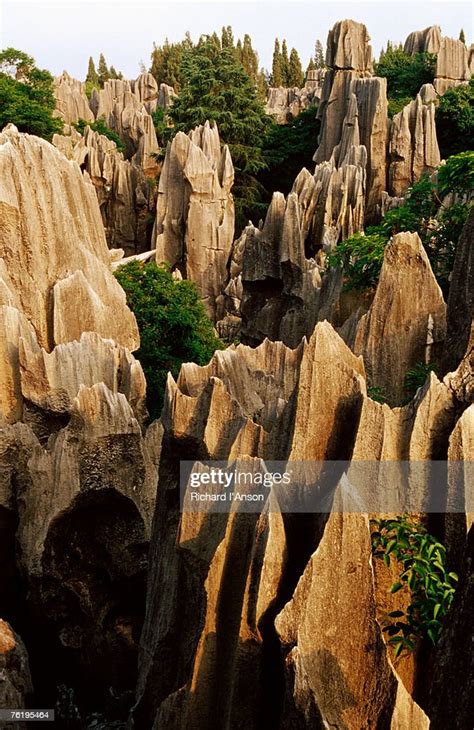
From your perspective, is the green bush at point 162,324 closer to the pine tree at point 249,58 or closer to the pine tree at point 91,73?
the pine tree at point 249,58

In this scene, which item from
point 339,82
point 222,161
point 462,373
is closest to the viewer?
point 462,373

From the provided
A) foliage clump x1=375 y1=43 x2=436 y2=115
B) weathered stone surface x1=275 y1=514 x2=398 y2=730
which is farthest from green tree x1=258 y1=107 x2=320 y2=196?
weathered stone surface x1=275 y1=514 x2=398 y2=730

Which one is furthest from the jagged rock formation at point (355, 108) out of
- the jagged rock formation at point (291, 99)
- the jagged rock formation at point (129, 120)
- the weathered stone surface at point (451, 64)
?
the jagged rock formation at point (129, 120)

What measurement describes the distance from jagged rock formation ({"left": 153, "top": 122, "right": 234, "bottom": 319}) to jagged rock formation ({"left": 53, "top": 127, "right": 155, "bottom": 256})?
7.82 ft

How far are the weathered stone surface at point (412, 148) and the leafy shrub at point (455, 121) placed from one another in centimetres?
278

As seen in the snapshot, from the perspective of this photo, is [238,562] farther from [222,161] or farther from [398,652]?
[222,161]

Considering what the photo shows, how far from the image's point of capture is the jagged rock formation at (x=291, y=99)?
4262cm

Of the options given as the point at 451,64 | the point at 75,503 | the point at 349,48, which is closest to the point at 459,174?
the point at 75,503

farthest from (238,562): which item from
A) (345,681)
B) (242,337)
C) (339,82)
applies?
(339,82)

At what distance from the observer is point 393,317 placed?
9711 millimetres

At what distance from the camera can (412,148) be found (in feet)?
91.1

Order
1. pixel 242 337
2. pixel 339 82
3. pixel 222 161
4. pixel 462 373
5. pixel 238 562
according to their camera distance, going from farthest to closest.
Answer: pixel 339 82 < pixel 222 161 < pixel 242 337 < pixel 462 373 < pixel 238 562

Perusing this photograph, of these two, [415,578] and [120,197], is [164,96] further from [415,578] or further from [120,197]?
[415,578]

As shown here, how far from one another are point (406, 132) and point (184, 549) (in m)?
24.4
